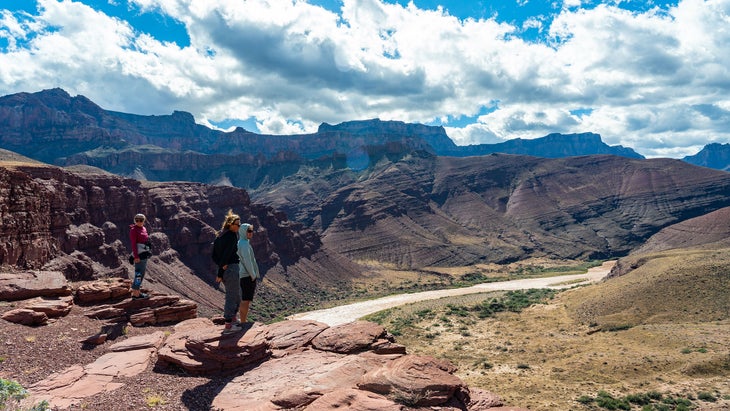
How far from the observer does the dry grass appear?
1228 inches

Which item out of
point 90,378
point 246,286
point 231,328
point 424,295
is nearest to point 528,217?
point 424,295

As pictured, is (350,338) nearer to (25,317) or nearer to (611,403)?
(25,317)

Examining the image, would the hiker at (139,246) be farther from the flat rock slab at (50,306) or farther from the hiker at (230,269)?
the hiker at (230,269)

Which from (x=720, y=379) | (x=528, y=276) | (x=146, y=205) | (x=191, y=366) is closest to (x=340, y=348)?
(x=191, y=366)

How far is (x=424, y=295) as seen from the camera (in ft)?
320

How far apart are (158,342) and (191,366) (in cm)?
283

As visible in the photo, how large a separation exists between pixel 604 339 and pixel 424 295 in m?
55.2

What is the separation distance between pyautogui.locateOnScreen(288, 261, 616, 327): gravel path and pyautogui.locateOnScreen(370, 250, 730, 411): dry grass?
1201 centimetres

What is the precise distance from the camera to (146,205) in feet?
275

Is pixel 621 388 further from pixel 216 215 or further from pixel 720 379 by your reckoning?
pixel 216 215

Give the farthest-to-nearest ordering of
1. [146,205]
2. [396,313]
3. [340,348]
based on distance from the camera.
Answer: [146,205] → [396,313] → [340,348]

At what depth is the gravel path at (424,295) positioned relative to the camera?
7781 cm

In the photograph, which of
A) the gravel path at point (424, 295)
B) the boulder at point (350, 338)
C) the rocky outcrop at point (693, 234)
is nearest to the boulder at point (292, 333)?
the boulder at point (350, 338)

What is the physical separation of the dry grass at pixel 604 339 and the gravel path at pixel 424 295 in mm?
12009
